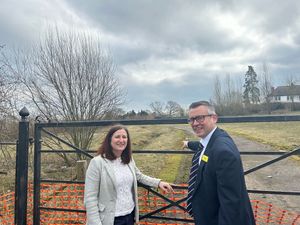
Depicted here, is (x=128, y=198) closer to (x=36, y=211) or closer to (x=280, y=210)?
(x=36, y=211)

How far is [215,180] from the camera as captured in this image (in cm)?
206

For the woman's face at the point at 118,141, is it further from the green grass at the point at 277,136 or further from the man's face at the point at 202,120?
the green grass at the point at 277,136

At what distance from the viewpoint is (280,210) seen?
5555mm

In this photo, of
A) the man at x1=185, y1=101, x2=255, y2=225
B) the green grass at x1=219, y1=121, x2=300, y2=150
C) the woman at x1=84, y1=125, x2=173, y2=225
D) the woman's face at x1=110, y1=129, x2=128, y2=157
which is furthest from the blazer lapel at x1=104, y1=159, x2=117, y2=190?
the green grass at x1=219, y1=121, x2=300, y2=150

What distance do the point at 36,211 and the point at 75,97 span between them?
512 centimetres

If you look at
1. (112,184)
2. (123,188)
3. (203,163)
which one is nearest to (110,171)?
(112,184)

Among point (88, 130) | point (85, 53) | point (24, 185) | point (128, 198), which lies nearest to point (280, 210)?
point (128, 198)

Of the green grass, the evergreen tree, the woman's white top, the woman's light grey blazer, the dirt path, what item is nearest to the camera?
the woman's light grey blazer

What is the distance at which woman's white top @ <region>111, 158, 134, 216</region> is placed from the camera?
2.69 metres

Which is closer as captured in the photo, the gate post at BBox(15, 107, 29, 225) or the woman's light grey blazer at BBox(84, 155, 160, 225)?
the woman's light grey blazer at BBox(84, 155, 160, 225)

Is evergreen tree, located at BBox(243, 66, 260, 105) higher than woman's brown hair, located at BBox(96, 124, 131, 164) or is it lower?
higher

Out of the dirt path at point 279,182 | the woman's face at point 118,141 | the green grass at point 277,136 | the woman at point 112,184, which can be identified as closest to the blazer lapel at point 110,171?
the woman at point 112,184

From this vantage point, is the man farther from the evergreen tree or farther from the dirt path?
the evergreen tree

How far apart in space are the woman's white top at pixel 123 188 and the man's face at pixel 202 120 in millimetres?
957
